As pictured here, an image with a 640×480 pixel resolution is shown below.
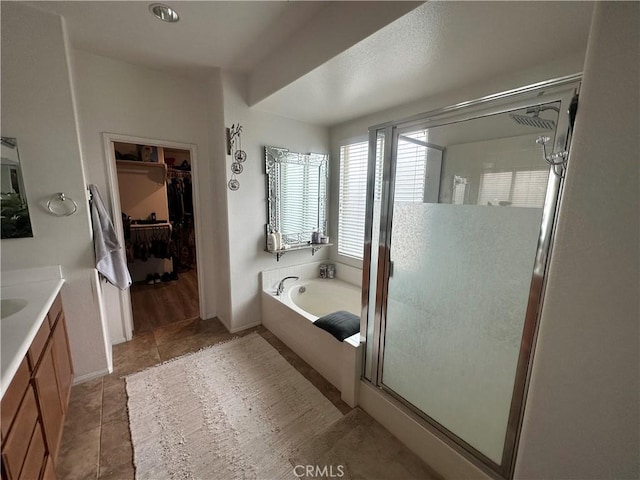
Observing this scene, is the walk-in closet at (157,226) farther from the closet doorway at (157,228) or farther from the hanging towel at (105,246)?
the hanging towel at (105,246)

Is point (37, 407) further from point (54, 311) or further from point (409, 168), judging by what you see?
point (409, 168)

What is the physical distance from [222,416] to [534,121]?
2.49m

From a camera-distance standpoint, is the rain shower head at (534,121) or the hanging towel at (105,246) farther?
the hanging towel at (105,246)

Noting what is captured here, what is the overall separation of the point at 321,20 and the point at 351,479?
2.76 m

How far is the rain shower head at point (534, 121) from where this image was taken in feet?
3.59

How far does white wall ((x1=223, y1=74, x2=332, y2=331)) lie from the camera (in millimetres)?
2510

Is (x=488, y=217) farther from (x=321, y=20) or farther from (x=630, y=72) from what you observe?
(x=321, y=20)

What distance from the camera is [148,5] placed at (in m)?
1.57

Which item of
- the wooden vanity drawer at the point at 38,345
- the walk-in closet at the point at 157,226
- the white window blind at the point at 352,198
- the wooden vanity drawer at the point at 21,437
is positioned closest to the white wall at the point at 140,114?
the walk-in closet at the point at 157,226

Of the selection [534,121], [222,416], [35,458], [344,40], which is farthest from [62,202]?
[534,121]

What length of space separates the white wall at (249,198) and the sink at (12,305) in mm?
1446

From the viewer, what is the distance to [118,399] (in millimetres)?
1877

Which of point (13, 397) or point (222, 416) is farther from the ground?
point (13, 397)

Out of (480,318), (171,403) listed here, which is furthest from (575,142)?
(171,403)
